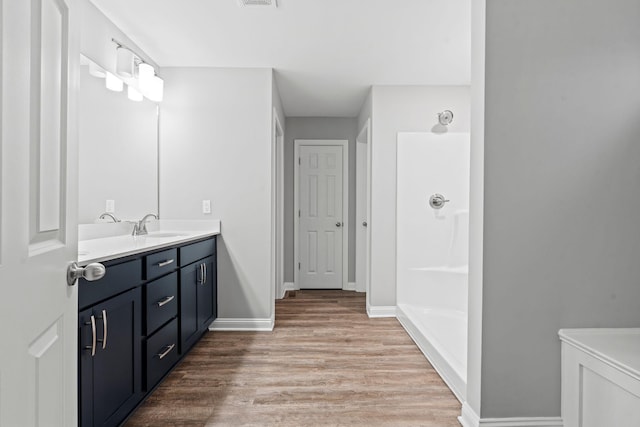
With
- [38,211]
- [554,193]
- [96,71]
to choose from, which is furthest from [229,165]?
[38,211]

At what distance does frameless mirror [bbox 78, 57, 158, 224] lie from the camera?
7.93ft

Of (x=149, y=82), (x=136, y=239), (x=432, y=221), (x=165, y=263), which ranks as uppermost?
(x=149, y=82)

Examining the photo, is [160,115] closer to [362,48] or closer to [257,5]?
[257,5]

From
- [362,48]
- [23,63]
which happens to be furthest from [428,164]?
[23,63]

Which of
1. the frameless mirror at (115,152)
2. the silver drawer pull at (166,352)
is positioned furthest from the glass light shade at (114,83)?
the silver drawer pull at (166,352)

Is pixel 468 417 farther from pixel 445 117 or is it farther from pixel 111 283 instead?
pixel 445 117

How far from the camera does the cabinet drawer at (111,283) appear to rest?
1475 millimetres

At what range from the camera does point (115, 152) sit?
2773 millimetres

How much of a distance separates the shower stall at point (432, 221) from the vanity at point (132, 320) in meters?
2.02

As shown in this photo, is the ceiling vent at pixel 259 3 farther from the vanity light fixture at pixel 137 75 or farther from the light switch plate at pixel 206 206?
the light switch plate at pixel 206 206

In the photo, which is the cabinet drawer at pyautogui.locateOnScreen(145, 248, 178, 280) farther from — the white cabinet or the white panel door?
the white panel door

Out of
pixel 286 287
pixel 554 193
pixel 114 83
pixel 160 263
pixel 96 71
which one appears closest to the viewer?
pixel 554 193

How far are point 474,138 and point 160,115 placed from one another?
2754 millimetres

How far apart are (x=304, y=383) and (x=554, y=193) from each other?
1732 millimetres
